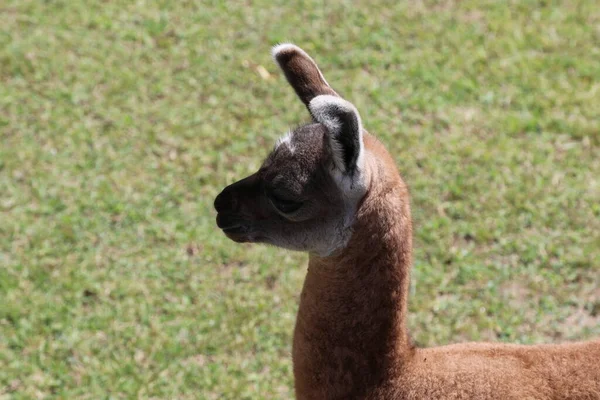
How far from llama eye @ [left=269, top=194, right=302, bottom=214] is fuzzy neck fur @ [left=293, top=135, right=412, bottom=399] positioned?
0.24 metres

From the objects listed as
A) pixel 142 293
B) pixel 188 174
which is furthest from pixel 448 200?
pixel 142 293

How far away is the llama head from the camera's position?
9.22 feet

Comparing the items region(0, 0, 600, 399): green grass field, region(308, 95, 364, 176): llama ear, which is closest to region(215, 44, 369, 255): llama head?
region(308, 95, 364, 176): llama ear

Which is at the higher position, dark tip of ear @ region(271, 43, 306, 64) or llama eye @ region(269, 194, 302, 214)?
dark tip of ear @ region(271, 43, 306, 64)

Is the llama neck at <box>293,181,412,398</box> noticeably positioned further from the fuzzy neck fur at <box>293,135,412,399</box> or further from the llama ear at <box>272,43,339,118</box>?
the llama ear at <box>272,43,339,118</box>

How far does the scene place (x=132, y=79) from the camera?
634cm

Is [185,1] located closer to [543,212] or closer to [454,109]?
[454,109]

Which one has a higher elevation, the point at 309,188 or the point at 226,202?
Answer: the point at 309,188

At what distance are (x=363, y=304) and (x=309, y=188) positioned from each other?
51 centimetres

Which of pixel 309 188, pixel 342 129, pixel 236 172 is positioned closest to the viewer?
pixel 342 129

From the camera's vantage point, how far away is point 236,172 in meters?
5.67

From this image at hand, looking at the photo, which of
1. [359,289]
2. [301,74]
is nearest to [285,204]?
[359,289]

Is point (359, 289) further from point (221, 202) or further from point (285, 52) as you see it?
point (285, 52)

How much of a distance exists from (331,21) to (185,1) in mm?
1396
